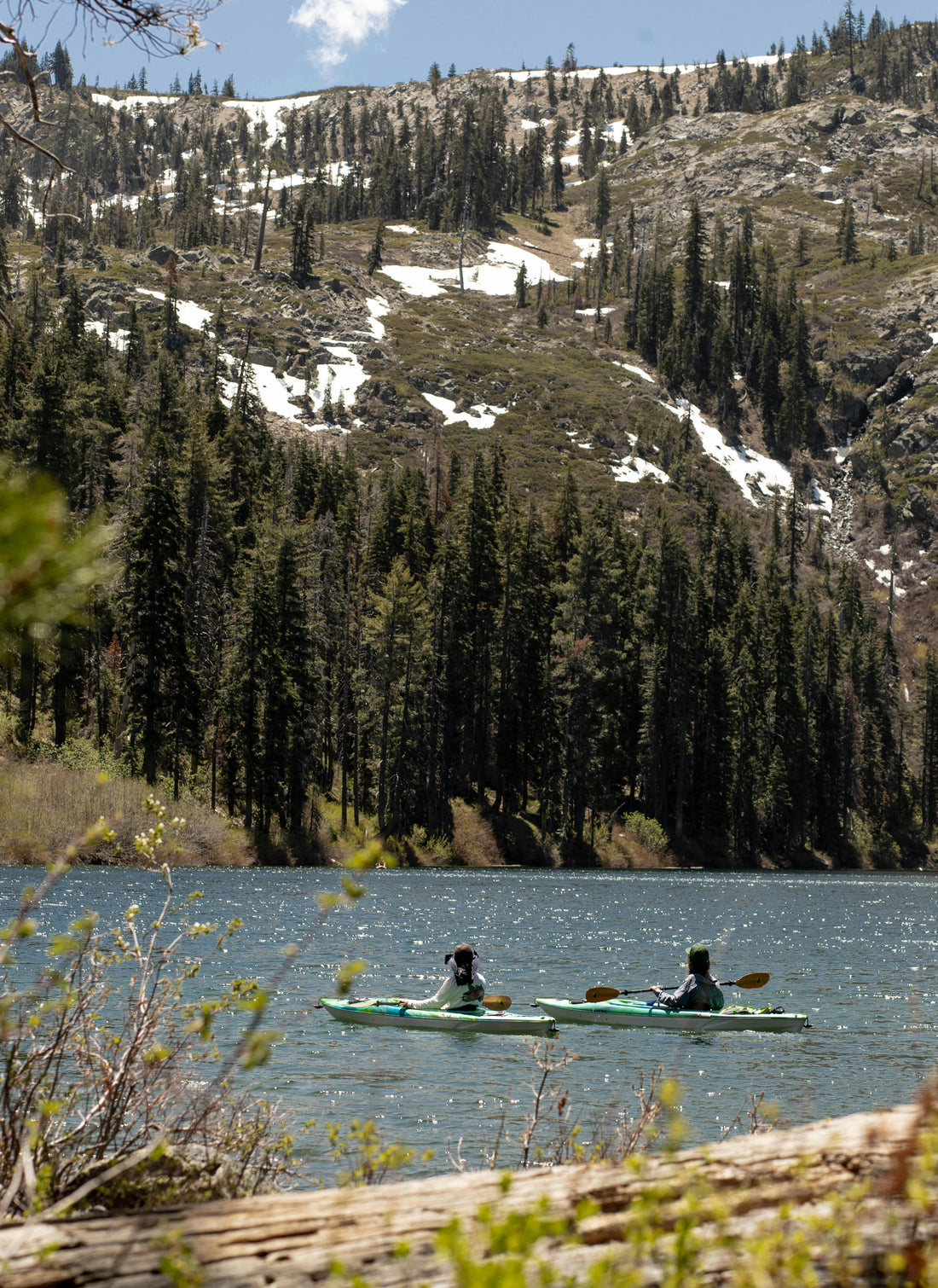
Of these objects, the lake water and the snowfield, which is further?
the snowfield

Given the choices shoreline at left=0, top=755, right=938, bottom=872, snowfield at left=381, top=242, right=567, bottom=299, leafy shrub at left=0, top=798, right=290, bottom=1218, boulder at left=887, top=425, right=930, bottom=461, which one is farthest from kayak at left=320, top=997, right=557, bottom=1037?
snowfield at left=381, top=242, right=567, bottom=299

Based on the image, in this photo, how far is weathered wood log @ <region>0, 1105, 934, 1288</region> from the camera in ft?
10.2

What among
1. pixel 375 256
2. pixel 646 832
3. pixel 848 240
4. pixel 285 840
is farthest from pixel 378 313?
pixel 285 840

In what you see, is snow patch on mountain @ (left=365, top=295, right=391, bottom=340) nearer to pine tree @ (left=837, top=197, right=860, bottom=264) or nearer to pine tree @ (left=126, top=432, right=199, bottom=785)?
pine tree @ (left=837, top=197, right=860, bottom=264)

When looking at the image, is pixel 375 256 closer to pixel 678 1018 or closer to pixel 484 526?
pixel 484 526

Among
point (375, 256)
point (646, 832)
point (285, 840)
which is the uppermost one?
point (375, 256)

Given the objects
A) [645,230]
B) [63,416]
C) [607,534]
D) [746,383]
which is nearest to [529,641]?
[607,534]

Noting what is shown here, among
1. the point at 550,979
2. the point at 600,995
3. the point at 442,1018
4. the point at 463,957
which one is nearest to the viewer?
the point at 442,1018

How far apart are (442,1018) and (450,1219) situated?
1356 cm

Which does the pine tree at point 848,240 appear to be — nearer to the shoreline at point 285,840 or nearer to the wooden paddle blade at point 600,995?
the shoreline at point 285,840

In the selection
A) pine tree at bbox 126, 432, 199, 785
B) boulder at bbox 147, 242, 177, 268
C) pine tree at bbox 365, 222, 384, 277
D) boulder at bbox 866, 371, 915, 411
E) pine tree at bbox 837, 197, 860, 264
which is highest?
pine tree at bbox 837, 197, 860, 264

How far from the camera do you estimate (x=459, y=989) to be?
16.5 meters

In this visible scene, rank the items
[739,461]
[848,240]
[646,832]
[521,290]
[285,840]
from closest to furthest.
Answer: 1. [285,840]
2. [646,832]
3. [739,461]
4. [521,290]
5. [848,240]

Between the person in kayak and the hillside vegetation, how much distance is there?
1103 cm
